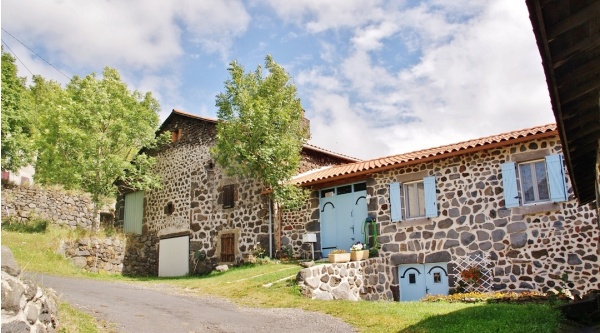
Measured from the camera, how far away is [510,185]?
1231cm

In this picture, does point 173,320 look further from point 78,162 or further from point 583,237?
point 78,162

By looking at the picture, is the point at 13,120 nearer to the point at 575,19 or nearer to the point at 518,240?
the point at 518,240

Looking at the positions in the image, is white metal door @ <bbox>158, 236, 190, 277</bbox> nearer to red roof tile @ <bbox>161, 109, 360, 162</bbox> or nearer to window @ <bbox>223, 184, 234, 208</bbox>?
window @ <bbox>223, 184, 234, 208</bbox>

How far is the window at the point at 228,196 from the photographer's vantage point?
61.4 ft

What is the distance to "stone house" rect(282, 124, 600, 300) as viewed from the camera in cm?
1147

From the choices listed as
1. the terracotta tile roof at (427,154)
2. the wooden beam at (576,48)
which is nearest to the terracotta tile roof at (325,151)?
the terracotta tile roof at (427,154)

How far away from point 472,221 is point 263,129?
23.7 ft

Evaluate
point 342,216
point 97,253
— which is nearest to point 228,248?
point 342,216

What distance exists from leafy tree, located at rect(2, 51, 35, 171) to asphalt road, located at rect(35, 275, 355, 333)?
15027 mm

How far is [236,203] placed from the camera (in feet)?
60.8

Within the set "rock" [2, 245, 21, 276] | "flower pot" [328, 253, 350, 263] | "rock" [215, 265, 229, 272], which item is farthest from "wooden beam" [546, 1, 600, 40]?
"rock" [215, 265, 229, 272]

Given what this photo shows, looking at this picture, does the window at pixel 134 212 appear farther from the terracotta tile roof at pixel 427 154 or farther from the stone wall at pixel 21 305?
the stone wall at pixel 21 305

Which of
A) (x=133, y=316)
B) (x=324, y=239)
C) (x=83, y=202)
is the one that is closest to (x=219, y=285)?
(x=324, y=239)

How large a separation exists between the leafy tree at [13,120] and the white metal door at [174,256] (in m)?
7.81
